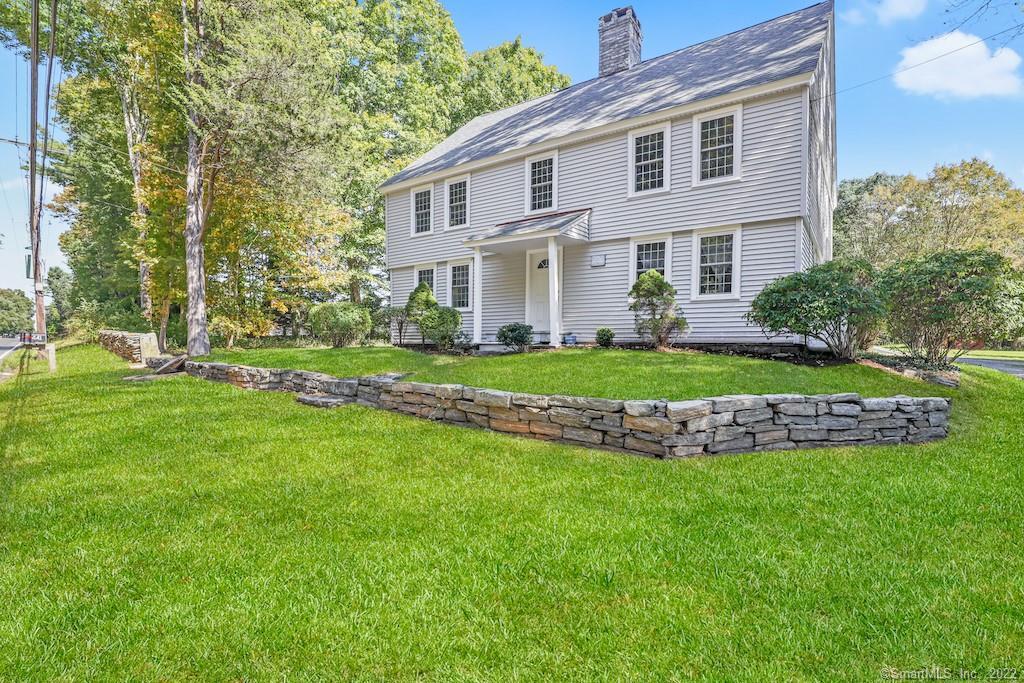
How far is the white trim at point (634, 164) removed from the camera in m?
11.0

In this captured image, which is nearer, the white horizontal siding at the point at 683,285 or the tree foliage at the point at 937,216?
the white horizontal siding at the point at 683,285

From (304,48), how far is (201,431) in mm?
11464

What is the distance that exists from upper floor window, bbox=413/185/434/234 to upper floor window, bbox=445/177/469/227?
2.46ft

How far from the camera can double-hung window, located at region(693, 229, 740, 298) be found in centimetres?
1033

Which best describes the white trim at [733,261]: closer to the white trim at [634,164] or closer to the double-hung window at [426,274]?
the white trim at [634,164]

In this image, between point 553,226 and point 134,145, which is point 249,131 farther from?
point 553,226

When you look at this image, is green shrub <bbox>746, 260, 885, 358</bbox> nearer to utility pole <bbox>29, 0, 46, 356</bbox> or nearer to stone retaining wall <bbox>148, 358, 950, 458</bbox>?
stone retaining wall <bbox>148, 358, 950, 458</bbox>

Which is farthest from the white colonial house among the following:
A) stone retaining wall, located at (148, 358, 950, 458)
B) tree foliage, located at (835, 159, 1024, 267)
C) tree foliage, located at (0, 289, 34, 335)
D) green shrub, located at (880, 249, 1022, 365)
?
tree foliage, located at (0, 289, 34, 335)

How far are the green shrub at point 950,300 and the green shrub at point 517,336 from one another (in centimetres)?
658

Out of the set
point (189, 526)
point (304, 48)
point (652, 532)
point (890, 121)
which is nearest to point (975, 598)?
point (652, 532)

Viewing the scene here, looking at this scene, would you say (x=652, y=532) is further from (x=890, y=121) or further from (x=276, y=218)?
(x=890, y=121)

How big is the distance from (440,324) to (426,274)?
13.1 feet

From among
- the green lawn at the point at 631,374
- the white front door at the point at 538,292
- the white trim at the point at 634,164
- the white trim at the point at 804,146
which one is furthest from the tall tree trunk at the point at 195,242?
the white trim at the point at 804,146

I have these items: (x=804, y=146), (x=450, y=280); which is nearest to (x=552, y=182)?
(x=450, y=280)
